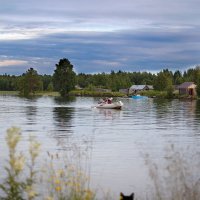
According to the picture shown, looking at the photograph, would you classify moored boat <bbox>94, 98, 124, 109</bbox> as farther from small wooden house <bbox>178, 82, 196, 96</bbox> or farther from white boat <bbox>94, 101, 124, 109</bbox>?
small wooden house <bbox>178, 82, 196, 96</bbox>

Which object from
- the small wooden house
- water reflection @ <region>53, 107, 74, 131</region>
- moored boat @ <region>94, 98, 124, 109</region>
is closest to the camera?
water reflection @ <region>53, 107, 74, 131</region>

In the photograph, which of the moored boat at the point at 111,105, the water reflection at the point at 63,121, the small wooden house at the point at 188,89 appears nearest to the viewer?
the water reflection at the point at 63,121

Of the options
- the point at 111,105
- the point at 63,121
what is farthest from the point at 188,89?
the point at 63,121

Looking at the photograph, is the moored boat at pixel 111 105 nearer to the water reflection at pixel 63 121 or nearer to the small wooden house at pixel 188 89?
the water reflection at pixel 63 121

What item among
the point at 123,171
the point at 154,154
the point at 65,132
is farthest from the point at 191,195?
the point at 65,132

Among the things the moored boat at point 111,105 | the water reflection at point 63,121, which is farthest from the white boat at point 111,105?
the water reflection at point 63,121

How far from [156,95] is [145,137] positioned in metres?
157

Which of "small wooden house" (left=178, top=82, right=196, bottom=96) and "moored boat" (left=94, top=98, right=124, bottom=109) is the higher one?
"small wooden house" (left=178, top=82, right=196, bottom=96)

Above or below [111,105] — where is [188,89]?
above

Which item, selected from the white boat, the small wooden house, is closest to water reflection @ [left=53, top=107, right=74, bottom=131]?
the white boat

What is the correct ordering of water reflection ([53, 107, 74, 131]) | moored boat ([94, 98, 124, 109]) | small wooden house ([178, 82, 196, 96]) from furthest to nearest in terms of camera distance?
small wooden house ([178, 82, 196, 96]), moored boat ([94, 98, 124, 109]), water reflection ([53, 107, 74, 131])

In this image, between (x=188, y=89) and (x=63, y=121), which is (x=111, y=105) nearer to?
(x=63, y=121)

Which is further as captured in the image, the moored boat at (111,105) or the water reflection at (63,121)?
the moored boat at (111,105)

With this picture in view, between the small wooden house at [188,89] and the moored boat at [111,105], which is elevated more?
the small wooden house at [188,89]
